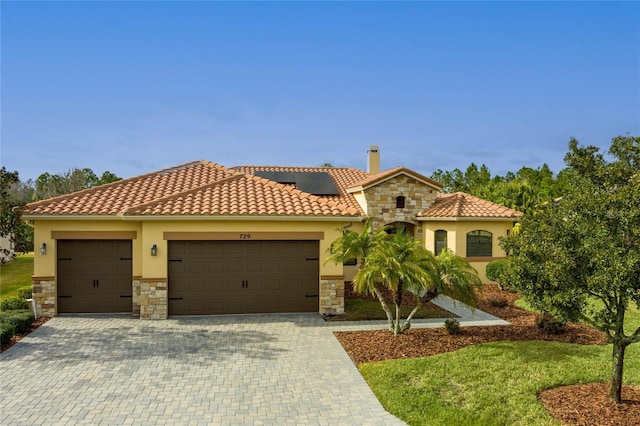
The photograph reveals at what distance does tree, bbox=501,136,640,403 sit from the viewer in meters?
6.52

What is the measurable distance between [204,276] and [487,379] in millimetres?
8901

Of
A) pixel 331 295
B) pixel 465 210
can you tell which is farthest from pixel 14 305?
pixel 465 210

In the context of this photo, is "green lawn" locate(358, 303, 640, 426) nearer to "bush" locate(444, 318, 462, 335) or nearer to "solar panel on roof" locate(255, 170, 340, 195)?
"bush" locate(444, 318, 462, 335)

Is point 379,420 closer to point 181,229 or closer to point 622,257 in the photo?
point 622,257

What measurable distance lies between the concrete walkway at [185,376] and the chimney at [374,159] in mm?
14526

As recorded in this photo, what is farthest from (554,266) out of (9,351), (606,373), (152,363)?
(9,351)

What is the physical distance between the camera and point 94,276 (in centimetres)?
1405

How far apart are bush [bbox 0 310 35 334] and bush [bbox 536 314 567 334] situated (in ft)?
47.3

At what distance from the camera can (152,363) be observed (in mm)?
9664

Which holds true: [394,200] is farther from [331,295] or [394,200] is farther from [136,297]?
[136,297]

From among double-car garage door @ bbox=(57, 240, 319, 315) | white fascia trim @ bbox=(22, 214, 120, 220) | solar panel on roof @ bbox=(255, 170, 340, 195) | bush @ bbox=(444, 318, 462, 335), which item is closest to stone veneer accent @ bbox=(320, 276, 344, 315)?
double-car garage door @ bbox=(57, 240, 319, 315)

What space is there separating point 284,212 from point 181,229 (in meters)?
3.29

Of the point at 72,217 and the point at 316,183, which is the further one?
the point at 316,183

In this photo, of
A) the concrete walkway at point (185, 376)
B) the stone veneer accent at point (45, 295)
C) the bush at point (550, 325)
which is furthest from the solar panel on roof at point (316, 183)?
the bush at point (550, 325)
